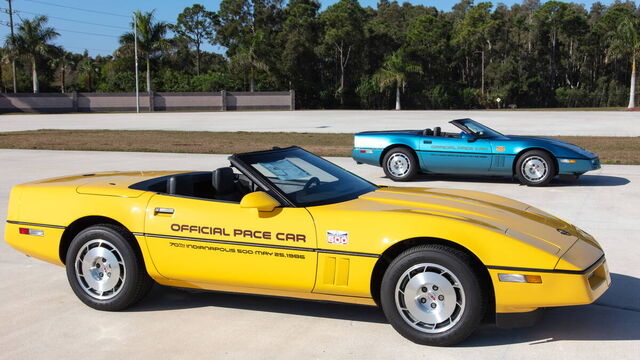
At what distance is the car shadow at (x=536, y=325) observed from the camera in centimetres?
402

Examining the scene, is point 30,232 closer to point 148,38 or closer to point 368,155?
point 368,155

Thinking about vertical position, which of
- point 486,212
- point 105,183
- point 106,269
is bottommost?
point 106,269

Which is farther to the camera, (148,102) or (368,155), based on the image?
(148,102)

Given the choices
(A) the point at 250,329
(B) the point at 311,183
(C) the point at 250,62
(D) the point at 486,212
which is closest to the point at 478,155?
(D) the point at 486,212

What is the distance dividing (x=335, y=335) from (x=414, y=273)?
0.69m

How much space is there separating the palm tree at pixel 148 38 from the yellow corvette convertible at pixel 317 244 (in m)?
57.1

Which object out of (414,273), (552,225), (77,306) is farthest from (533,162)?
(77,306)

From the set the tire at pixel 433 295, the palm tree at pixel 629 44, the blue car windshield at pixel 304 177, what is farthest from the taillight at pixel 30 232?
the palm tree at pixel 629 44

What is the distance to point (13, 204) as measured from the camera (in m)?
4.86

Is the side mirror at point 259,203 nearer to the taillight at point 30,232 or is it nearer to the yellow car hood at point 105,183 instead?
the yellow car hood at point 105,183

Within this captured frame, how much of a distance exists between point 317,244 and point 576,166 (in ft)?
25.7

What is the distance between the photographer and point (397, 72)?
6319 cm

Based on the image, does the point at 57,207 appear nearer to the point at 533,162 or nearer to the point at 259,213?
the point at 259,213

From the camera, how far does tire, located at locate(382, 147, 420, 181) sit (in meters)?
11.3
